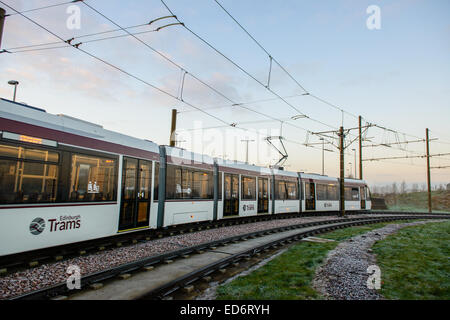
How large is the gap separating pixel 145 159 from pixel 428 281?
29.2 feet

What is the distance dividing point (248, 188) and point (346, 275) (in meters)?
11.3

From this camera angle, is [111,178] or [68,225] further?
[111,178]

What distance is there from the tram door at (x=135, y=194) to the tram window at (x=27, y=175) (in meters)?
2.51

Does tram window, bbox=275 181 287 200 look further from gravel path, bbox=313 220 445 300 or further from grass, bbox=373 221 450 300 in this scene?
→ gravel path, bbox=313 220 445 300

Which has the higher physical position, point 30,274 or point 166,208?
point 166,208

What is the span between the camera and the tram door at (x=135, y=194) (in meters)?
9.38

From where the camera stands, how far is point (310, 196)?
23.7 meters

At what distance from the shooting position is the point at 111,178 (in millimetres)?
8875

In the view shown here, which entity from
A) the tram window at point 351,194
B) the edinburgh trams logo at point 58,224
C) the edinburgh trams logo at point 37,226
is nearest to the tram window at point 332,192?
the tram window at point 351,194

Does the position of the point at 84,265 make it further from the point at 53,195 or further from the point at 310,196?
the point at 310,196

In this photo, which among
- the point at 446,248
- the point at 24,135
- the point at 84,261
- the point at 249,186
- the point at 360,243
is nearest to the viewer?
the point at 24,135

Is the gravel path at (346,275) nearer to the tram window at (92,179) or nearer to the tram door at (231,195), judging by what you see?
the tram window at (92,179)
